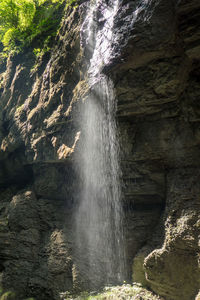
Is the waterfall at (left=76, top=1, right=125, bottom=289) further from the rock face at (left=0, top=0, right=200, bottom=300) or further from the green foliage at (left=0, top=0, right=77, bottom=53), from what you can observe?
the green foliage at (left=0, top=0, right=77, bottom=53)

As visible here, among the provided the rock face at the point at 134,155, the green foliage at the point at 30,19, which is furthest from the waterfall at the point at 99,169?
the green foliage at the point at 30,19

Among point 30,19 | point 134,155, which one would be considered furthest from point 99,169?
point 30,19

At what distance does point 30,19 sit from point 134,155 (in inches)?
266

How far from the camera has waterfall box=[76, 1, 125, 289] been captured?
491cm

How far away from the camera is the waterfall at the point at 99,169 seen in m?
4.91

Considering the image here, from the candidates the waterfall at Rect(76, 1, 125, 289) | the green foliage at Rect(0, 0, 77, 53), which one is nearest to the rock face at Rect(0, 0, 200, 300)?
the waterfall at Rect(76, 1, 125, 289)

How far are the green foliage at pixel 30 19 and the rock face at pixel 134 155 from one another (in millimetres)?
1126

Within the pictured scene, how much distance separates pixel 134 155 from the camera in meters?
5.28

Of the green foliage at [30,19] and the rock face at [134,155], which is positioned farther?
the green foliage at [30,19]

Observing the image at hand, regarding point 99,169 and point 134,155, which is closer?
point 134,155

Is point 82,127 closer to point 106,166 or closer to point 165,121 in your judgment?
point 106,166

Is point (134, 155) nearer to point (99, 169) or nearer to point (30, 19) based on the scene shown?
point (99, 169)

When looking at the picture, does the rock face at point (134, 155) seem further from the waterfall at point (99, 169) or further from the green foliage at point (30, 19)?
the green foliage at point (30, 19)

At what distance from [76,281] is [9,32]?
8.90m
